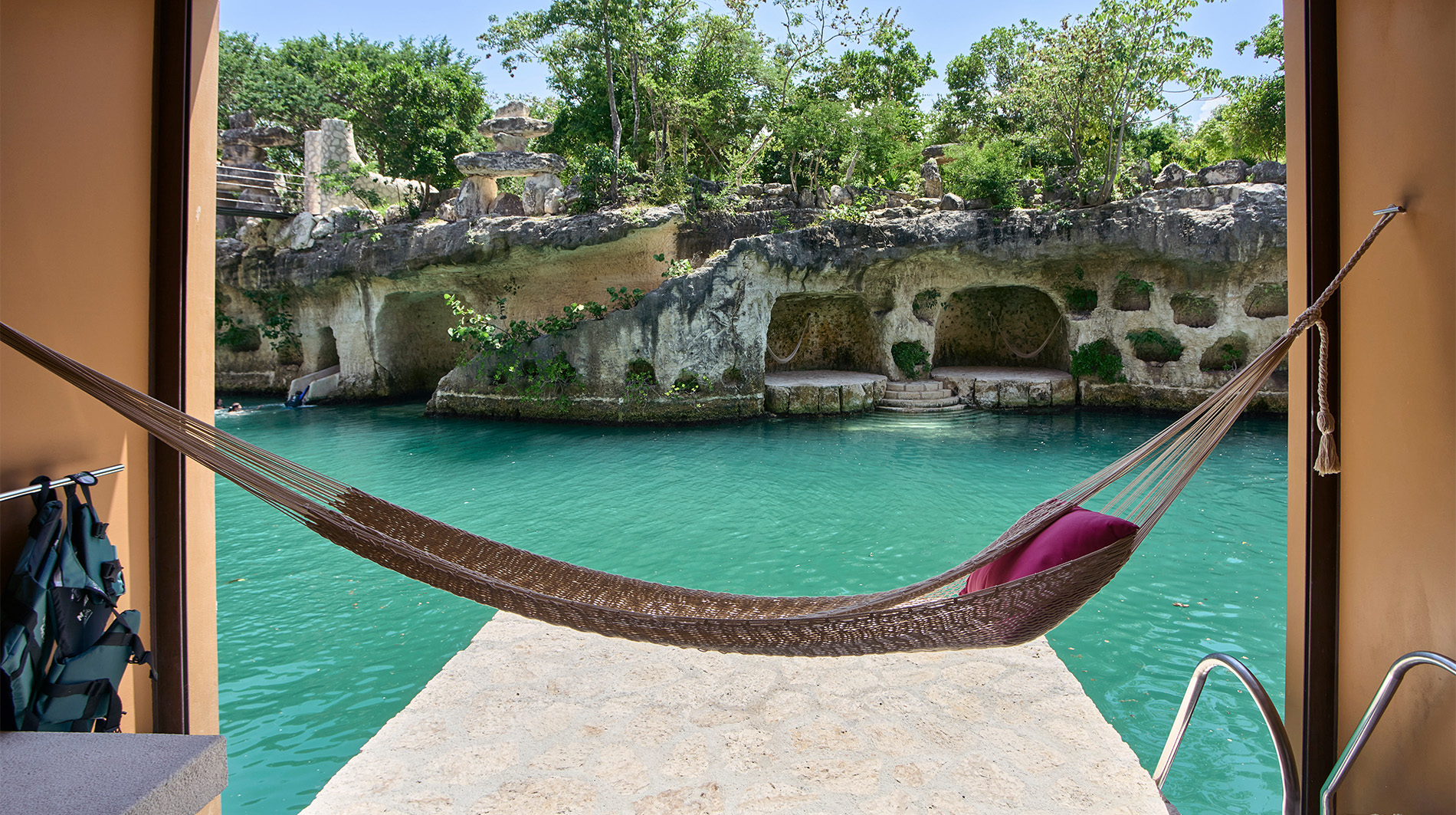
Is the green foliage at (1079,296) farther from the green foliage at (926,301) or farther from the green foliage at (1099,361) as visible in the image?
the green foliage at (926,301)

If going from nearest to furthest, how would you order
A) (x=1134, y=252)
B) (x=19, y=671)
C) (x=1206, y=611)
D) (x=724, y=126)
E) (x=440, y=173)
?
1. (x=19, y=671)
2. (x=1206, y=611)
3. (x=1134, y=252)
4. (x=724, y=126)
5. (x=440, y=173)

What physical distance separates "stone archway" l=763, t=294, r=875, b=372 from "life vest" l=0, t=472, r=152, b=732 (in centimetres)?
1270

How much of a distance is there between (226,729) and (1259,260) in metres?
12.1

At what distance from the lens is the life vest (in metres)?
1.37

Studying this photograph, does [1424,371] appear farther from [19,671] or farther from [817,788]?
[19,671]

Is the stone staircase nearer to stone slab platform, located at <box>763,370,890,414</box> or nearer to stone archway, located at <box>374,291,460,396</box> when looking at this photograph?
stone slab platform, located at <box>763,370,890,414</box>

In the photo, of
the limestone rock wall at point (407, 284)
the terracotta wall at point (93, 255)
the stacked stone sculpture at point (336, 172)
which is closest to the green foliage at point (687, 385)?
the limestone rock wall at point (407, 284)

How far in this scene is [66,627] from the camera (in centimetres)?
144

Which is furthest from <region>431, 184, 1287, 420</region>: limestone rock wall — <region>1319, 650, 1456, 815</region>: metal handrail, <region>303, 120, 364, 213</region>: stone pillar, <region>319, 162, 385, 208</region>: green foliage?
<region>1319, 650, 1456, 815</region>: metal handrail

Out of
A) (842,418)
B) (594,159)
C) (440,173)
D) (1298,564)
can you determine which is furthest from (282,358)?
(1298,564)

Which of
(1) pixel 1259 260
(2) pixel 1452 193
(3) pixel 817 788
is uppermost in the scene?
(1) pixel 1259 260

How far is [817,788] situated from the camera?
6.56 ft

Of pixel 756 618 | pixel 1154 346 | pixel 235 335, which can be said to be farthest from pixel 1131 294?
pixel 235 335

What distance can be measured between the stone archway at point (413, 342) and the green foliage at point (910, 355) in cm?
823
